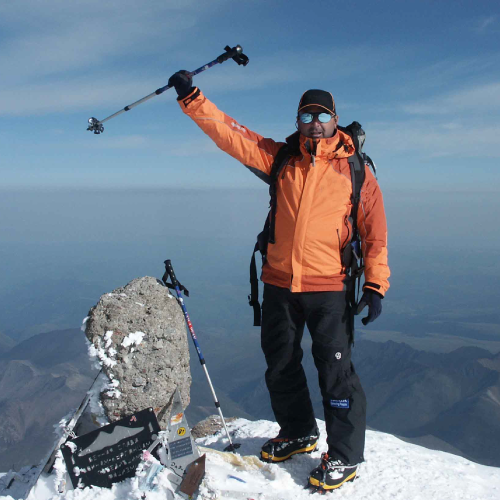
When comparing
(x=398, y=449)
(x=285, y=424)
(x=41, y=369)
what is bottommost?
(x=41, y=369)

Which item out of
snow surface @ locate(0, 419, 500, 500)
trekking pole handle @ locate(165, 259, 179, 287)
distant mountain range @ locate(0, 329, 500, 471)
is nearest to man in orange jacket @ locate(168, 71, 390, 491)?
snow surface @ locate(0, 419, 500, 500)

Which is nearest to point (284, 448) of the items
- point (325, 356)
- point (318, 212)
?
point (325, 356)

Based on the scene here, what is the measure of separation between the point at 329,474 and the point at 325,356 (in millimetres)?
1282

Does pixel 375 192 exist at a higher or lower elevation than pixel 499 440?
higher

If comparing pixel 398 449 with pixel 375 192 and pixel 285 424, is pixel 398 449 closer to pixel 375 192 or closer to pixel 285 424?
pixel 285 424

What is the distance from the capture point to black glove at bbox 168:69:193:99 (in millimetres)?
4254

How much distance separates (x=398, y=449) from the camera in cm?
558

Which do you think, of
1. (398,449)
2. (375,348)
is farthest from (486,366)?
(398,449)

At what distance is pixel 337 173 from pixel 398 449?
160 inches

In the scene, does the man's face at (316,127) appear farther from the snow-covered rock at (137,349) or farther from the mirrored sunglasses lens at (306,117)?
the snow-covered rock at (137,349)

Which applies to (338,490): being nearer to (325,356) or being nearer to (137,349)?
(325,356)

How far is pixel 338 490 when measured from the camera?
4.31 m

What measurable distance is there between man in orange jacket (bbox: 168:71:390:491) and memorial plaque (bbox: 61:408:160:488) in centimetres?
186

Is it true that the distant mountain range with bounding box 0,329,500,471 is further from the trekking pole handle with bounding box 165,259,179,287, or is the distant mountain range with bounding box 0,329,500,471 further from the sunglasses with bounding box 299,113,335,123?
the sunglasses with bounding box 299,113,335,123
